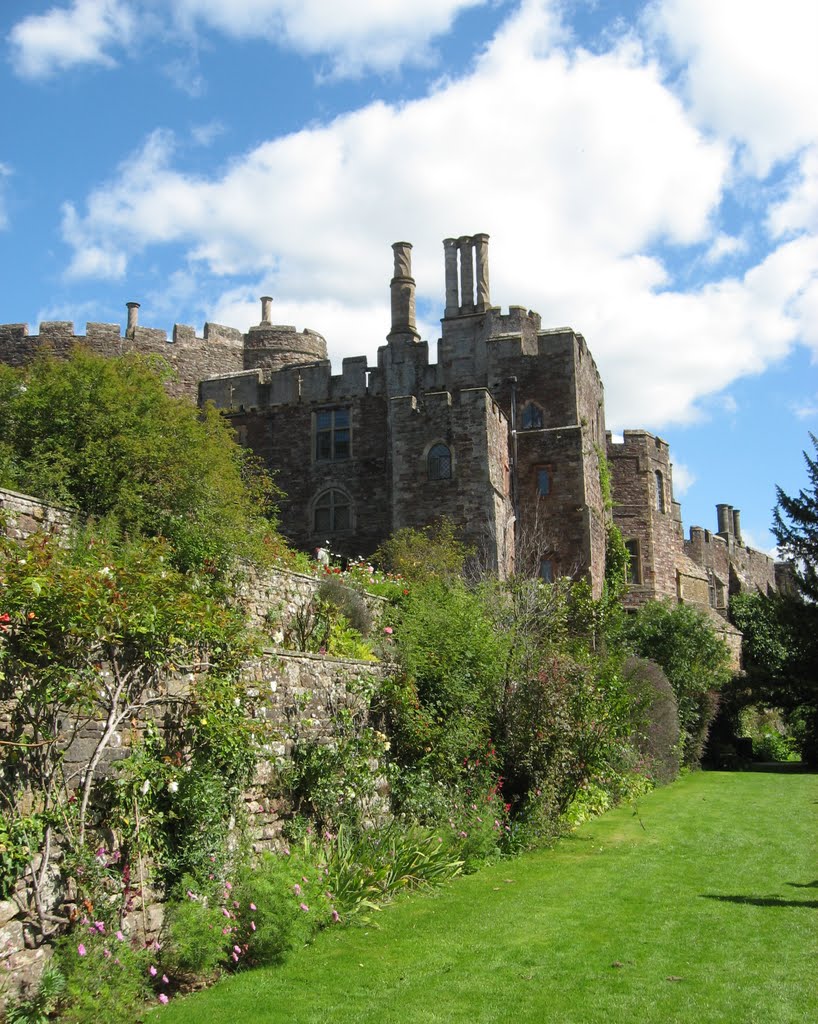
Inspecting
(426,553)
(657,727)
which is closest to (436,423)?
(426,553)

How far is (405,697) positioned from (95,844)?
5440mm

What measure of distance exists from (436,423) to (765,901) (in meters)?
16.4

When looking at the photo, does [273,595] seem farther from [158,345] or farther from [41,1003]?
[158,345]

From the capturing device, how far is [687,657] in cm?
2700

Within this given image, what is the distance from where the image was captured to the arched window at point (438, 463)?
25.2 m

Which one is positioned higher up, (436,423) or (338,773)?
(436,423)

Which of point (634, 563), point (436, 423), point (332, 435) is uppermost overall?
point (332, 435)

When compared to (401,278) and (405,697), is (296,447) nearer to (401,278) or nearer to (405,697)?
(401,278)

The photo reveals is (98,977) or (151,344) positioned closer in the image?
(98,977)

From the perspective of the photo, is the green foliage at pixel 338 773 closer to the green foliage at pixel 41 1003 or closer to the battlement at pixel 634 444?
the green foliage at pixel 41 1003

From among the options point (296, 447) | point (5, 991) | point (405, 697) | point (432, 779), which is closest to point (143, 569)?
point (5, 991)

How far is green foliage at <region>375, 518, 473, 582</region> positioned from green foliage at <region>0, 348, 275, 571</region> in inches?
275

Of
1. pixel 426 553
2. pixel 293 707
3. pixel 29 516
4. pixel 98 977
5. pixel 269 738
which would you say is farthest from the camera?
pixel 426 553

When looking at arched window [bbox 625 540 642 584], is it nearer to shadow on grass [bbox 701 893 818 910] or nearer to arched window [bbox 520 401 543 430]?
arched window [bbox 520 401 543 430]
